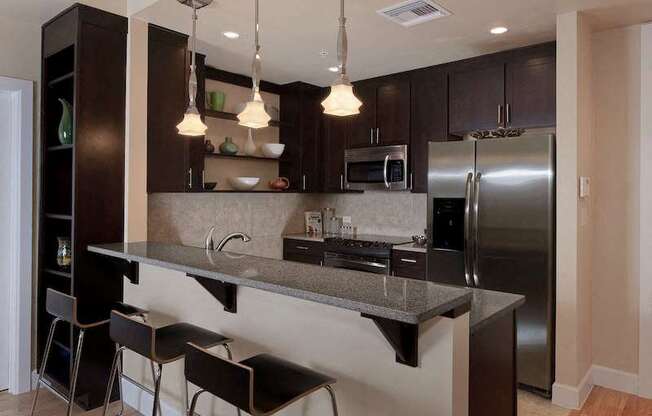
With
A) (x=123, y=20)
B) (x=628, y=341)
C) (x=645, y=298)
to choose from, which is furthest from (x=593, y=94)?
(x=123, y=20)

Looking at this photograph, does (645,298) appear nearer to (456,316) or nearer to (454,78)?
(454,78)

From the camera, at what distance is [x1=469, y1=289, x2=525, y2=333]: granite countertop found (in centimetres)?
166

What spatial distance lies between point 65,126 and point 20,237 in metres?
0.83

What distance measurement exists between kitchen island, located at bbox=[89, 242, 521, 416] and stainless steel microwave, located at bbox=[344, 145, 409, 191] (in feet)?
7.20

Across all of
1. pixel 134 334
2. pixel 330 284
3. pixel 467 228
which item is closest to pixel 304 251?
pixel 467 228

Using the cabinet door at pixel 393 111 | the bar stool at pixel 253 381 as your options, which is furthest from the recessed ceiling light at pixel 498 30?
the bar stool at pixel 253 381

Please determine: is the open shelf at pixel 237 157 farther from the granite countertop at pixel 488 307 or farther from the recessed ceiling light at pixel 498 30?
the granite countertop at pixel 488 307

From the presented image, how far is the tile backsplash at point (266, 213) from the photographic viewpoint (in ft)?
12.7

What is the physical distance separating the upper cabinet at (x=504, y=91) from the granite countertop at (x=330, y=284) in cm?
226

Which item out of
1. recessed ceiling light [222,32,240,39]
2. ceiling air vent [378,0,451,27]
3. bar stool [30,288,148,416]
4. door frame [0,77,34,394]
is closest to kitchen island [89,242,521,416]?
bar stool [30,288,148,416]

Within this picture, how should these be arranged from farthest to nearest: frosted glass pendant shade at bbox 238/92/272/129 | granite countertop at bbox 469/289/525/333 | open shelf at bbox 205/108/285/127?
open shelf at bbox 205/108/285/127 → frosted glass pendant shade at bbox 238/92/272/129 → granite countertop at bbox 469/289/525/333

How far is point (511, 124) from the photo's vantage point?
140 inches

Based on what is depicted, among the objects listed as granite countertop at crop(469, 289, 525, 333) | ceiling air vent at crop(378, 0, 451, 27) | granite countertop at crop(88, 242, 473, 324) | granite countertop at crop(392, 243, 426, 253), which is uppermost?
ceiling air vent at crop(378, 0, 451, 27)

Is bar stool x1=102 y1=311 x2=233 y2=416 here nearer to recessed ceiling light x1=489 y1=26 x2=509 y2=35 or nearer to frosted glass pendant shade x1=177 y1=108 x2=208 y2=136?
frosted glass pendant shade x1=177 y1=108 x2=208 y2=136
